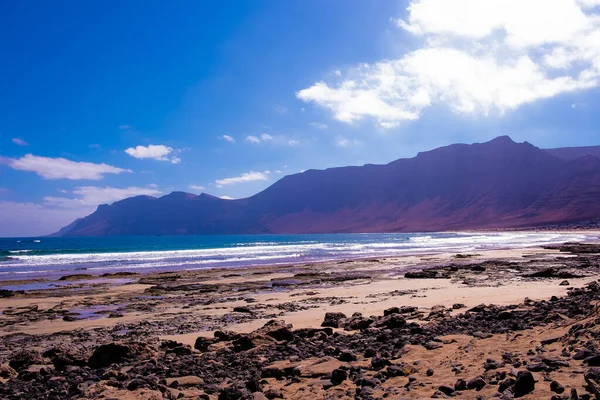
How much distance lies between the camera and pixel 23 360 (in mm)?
7012

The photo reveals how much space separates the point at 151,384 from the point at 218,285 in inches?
584

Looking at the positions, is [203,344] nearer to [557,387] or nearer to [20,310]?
[557,387]

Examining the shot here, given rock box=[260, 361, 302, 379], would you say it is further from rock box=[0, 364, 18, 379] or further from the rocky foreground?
rock box=[0, 364, 18, 379]

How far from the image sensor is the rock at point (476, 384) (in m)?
4.62

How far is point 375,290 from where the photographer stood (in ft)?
54.8

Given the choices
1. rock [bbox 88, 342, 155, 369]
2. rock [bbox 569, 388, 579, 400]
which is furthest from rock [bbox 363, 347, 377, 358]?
rock [bbox 88, 342, 155, 369]

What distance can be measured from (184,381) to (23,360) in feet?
11.3

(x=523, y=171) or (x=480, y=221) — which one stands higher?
(x=523, y=171)

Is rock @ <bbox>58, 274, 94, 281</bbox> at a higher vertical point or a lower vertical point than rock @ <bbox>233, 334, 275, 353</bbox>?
lower

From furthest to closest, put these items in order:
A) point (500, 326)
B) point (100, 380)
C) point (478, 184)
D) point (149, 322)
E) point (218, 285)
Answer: point (478, 184), point (218, 285), point (149, 322), point (500, 326), point (100, 380)

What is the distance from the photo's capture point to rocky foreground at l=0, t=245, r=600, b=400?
4.82 m

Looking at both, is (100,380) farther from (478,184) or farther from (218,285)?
(478,184)

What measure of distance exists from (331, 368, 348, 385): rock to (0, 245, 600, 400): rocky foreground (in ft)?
0.06

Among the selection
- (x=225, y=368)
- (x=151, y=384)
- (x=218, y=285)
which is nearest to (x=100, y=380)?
(x=151, y=384)
